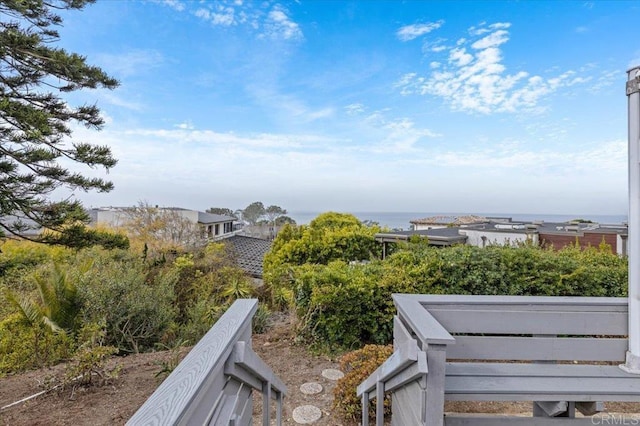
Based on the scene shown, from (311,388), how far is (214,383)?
2484mm

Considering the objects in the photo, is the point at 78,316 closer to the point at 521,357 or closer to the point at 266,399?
the point at 266,399

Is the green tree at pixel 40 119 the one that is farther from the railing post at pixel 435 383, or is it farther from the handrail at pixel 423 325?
the railing post at pixel 435 383

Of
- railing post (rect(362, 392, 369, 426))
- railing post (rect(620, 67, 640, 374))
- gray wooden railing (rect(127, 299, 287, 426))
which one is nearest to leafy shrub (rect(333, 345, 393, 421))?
railing post (rect(362, 392, 369, 426))

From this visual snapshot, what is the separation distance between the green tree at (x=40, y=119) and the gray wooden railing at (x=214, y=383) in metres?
3.17

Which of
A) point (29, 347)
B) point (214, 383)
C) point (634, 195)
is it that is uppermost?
point (634, 195)

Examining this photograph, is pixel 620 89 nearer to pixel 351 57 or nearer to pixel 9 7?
pixel 9 7

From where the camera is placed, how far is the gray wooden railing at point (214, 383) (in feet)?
2.31

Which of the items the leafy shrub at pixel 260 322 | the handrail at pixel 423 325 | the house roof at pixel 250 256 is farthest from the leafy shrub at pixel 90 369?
the house roof at pixel 250 256

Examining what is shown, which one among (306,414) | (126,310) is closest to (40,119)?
(126,310)

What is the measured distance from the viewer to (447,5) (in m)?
7.00

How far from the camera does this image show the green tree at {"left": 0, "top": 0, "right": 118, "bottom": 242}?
121 inches

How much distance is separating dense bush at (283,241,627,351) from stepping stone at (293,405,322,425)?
127 centimetres

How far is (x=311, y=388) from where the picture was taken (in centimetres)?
316

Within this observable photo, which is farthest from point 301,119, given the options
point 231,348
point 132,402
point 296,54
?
point 231,348
